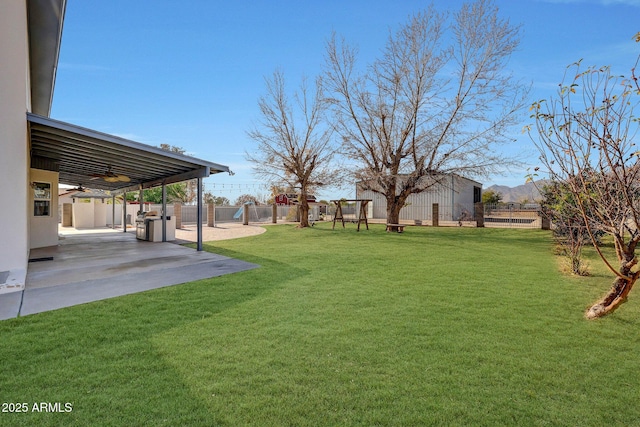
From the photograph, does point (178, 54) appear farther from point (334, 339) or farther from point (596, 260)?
point (596, 260)

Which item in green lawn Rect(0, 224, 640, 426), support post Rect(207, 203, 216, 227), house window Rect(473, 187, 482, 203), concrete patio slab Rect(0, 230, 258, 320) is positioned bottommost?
green lawn Rect(0, 224, 640, 426)

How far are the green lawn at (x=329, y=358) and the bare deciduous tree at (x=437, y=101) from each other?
10.5 meters

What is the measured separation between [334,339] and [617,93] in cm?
372

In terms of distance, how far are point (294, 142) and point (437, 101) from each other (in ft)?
27.3

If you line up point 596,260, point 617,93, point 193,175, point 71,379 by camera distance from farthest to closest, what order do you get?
point 193,175 → point 596,260 → point 617,93 → point 71,379

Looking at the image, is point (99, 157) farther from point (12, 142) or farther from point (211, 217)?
point (211, 217)

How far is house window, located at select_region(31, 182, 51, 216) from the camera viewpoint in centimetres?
1023

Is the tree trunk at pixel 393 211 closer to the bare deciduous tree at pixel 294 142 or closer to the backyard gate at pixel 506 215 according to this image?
the bare deciduous tree at pixel 294 142

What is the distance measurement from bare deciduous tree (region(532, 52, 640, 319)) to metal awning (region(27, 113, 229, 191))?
25.6 feet

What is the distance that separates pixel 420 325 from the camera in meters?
3.77

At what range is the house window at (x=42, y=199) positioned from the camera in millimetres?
10230

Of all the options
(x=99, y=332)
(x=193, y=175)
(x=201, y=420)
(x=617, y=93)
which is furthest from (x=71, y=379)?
(x=193, y=175)

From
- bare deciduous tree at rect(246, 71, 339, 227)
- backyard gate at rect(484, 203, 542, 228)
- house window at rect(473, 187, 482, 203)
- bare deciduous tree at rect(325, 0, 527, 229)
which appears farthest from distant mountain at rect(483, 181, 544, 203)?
bare deciduous tree at rect(246, 71, 339, 227)

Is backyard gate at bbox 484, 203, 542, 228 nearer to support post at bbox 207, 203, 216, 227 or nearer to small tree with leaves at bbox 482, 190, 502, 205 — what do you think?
small tree with leaves at bbox 482, 190, 502, 205
